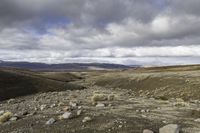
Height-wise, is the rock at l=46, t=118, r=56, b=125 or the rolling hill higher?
the rock at l=46, t=118, r=56, b=125

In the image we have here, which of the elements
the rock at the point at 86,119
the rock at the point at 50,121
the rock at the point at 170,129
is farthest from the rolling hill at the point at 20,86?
the rock at the point at 170,129

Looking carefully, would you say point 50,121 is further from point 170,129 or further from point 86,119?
point 170,129

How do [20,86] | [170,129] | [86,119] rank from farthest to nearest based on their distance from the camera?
[20,86] → [86,119] → [170,129]

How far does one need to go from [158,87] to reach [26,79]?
81.0ft

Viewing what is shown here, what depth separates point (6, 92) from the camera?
5491 centimetres

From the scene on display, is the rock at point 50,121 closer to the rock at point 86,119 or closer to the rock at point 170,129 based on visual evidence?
the rock at point 86,119

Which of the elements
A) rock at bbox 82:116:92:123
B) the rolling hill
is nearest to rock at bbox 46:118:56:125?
rock at bbox 82:116:92:123

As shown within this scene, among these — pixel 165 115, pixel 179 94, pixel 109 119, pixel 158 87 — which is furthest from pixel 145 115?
pixel 158 87

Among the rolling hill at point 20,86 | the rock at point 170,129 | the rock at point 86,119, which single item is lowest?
the rolling hill at point 20,86

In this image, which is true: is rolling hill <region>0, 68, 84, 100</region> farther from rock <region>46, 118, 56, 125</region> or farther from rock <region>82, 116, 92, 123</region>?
rock <region>82, 116, 92, 123</region>

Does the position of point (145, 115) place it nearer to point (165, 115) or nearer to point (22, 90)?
point (165, 115)

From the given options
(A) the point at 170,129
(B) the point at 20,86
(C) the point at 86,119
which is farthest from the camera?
(B) the point at 20,86

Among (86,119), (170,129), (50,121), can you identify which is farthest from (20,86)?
(170,129)

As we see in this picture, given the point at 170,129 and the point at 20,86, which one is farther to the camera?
the point at 20,86
